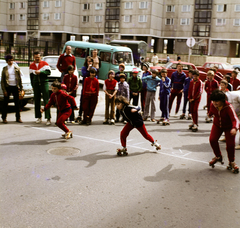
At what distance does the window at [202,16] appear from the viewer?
62.2m

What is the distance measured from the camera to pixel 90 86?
10.4m

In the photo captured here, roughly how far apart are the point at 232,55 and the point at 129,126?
5745 cm

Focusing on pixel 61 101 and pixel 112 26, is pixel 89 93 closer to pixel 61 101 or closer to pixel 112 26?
pixel 61 101

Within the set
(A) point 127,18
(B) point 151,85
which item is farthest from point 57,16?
(B) point 151,85

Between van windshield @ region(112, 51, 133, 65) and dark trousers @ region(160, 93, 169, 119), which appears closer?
dark trousers @ region(160, 93, 169, 119)

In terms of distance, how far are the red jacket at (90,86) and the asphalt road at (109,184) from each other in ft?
5.98

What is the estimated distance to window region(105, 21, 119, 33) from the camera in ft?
214

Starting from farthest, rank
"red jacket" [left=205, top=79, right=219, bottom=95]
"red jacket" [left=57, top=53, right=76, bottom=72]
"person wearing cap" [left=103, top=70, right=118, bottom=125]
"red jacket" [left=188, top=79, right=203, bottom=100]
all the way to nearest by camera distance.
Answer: "red jacket" [left=205, top=79, right=219, bottom=95]
"red jacket" [left=57, top=53, right=76, bottom=72]
"person wearing cap" [left=103, top=70, right=118, bottom=125]
"red jacket" [left=188, top=79, right=203, bottom=100]

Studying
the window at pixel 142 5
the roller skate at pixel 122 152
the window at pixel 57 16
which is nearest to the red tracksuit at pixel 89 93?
the roller skate at pixel 122 152

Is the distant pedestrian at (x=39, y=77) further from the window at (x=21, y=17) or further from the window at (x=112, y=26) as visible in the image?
the window at (x=21, y=17)

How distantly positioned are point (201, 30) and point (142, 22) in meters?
10.9

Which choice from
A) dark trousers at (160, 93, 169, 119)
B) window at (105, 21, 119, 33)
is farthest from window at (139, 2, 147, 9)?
dark trousers at (160, 93, 169, 119)

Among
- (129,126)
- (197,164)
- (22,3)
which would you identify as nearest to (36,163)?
(129,126)

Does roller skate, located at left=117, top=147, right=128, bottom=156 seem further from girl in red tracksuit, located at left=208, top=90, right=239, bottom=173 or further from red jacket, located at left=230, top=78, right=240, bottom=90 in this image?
red jacket, located at left=230, top=78, right=240, bottom=90
